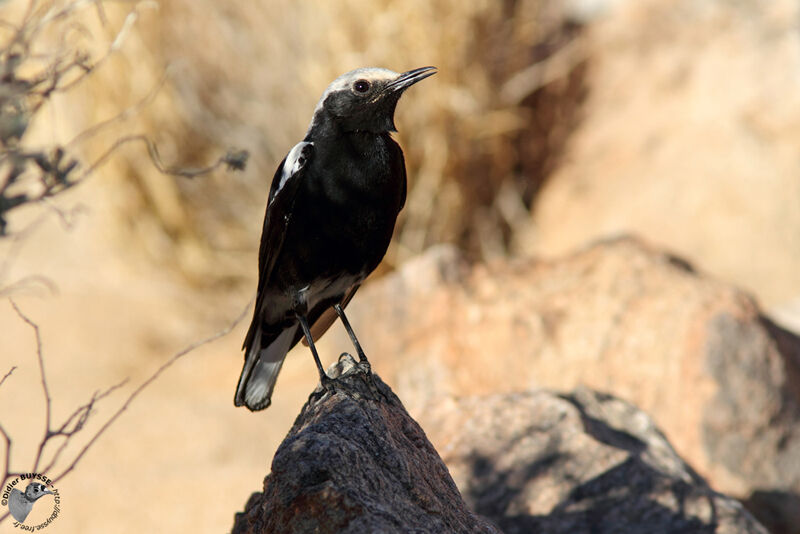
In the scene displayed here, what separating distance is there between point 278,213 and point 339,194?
0.85 feet

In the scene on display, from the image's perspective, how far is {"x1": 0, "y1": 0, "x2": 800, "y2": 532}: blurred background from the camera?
6.59m

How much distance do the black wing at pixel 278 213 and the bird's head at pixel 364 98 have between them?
143 millimetres

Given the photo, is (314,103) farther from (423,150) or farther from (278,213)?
(278,213)

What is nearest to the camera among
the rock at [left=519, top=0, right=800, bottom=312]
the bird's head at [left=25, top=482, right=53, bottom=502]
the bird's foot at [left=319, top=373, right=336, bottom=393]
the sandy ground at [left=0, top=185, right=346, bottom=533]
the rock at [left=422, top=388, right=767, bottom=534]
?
the bird's head at [left=25, top=482, right=53, bottom=502]

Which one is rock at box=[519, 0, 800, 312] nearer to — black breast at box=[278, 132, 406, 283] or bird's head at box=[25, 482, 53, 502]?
black breast at box=[278, 132, 406, 283]

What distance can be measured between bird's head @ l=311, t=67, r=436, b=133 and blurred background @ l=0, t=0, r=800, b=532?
321cm

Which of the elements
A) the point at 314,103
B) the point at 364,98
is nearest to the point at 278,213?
the point at 364,98

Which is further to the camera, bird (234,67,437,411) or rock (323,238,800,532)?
rock (323,238,800,532)

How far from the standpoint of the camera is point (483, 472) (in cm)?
339

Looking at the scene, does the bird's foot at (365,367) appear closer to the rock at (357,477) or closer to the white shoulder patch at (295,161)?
the rock at (357,477)

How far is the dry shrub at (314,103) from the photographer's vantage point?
663 cm

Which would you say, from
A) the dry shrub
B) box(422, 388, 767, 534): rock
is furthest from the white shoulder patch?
the dry shrub

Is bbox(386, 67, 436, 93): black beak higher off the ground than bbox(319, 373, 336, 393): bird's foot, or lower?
higher

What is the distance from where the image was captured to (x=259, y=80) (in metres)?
6.99
